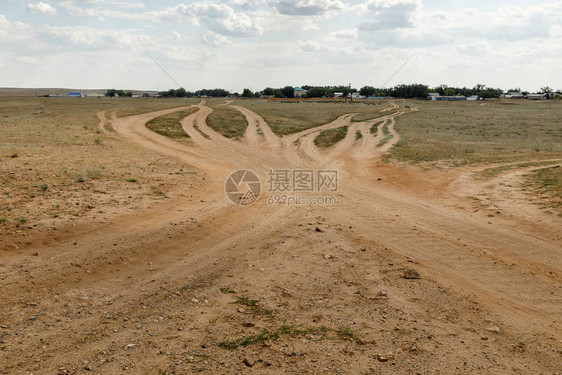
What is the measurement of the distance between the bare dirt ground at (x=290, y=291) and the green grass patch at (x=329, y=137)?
14533mm

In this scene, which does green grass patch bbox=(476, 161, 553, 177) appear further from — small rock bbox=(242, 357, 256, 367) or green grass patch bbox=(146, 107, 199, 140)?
green grass patch bbox=(146, 107, 199, 140)

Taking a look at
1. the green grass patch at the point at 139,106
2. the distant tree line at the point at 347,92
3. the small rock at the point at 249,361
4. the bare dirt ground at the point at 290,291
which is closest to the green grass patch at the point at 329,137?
the bare dirt ground at the point at 290,291

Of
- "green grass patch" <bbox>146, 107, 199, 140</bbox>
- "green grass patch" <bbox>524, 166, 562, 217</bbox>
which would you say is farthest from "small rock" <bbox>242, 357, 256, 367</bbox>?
"green grass patch" <bbox>146, 107, 199, 140</bbox>

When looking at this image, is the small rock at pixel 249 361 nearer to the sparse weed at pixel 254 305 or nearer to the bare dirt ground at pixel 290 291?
the bare dirt ground at pixel 290 291

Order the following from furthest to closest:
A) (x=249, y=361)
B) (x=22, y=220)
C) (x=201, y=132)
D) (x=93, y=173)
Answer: (x=201, y=132) → (x=93, y=173) → (x=22, y=220) → (x=249, y=361)

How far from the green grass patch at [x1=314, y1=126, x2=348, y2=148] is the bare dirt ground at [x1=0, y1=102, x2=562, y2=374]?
14.5 meters

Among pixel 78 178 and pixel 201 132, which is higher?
pixel 201 132

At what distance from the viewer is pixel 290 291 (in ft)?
24.2

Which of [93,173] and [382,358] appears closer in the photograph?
[382,358]

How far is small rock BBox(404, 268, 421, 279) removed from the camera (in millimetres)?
7961

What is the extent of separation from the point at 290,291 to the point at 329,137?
2373 cm

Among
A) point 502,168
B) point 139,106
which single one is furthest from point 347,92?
point 502,168

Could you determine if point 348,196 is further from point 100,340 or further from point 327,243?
point 100,340

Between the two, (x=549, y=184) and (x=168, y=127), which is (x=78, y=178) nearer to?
(x=549, y=184)
